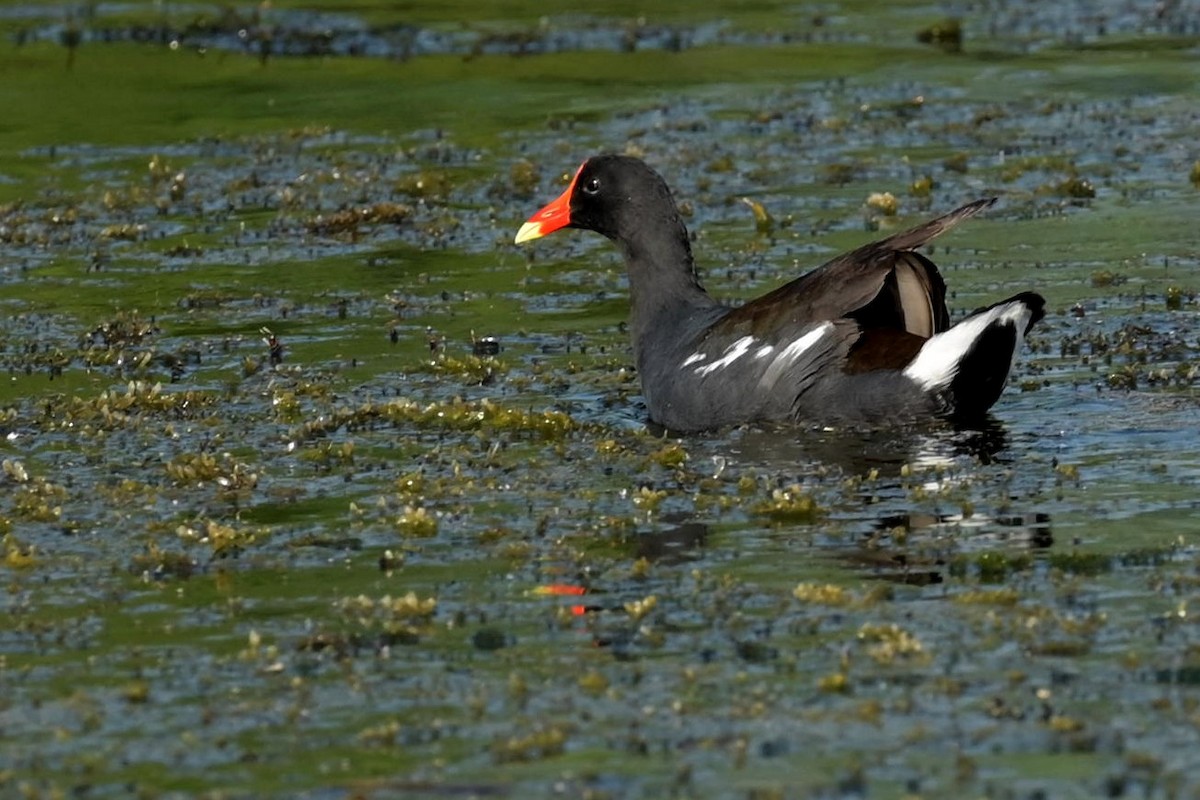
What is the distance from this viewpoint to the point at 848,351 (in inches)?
323

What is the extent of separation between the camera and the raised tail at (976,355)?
25.7 feet

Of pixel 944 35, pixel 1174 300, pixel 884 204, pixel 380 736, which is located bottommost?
pixel 380 736

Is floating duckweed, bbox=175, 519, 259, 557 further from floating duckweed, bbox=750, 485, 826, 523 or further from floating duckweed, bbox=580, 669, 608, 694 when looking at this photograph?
floating duckweed, bbox=580, 669, 608, 694

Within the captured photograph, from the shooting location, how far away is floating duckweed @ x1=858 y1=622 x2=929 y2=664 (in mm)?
5461

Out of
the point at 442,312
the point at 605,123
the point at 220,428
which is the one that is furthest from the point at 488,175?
the point at 220,428

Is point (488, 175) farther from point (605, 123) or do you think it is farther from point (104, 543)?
point (104, 543)

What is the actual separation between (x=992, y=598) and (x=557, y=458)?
2.32 metres

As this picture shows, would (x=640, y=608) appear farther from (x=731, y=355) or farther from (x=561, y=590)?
(x=731, y=355)

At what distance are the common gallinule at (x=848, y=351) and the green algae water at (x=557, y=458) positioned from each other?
0.17 m

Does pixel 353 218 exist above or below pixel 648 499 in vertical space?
above

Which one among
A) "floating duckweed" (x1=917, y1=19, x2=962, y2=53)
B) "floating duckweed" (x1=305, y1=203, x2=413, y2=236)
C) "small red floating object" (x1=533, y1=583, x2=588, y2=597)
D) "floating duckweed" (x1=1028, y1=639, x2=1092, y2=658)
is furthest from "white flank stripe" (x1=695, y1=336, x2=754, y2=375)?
"floating duckweed" (x1=917, y1=19, x2=962, y2=53)

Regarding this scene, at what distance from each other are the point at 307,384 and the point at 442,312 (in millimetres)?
1537

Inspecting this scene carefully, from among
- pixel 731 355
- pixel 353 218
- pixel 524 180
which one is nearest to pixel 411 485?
pixel 731 355

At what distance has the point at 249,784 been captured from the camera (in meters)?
4.89
